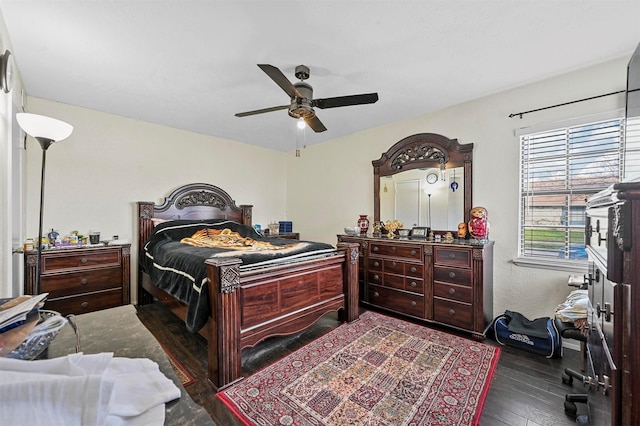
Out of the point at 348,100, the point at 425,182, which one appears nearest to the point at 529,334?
the point at 425,182

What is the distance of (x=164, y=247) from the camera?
123 inches

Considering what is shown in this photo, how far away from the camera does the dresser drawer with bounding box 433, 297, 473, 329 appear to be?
2727 mm

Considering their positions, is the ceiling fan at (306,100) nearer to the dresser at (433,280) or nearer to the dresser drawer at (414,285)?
the dresser at (433,280)

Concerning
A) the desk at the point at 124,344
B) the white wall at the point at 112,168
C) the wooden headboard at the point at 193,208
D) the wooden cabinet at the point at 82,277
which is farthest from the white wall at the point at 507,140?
the wooden cabinet at the point at 82,277

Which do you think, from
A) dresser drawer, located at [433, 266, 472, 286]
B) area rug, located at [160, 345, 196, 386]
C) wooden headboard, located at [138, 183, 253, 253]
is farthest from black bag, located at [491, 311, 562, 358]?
wooden headboard, located at [138, 183, 253, 253]

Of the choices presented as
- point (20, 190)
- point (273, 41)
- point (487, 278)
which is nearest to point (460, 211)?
point (487, 278)

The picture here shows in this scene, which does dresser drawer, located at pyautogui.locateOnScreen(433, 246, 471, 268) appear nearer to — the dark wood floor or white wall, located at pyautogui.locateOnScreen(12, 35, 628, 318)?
white wall, located at pyautogui.locateOnScreen(12, 35, 628, 318)

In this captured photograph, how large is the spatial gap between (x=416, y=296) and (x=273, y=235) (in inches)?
113

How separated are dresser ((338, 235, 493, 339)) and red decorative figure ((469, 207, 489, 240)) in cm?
12

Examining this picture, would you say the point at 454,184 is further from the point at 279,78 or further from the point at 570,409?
the point at 279,78

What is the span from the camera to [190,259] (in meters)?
2.42

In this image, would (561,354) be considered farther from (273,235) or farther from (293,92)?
(273,235)

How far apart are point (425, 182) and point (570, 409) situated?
2518 millimetres

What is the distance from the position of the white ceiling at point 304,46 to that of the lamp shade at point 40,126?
2.48ft
